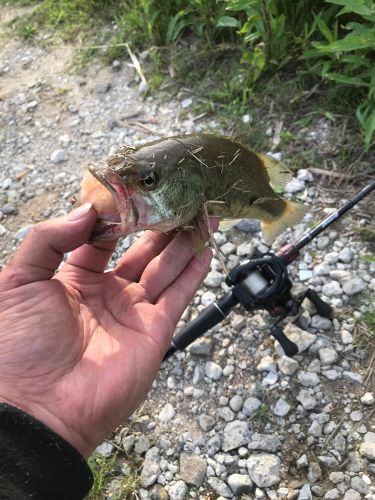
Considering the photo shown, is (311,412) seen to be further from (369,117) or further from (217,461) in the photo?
(369,117)

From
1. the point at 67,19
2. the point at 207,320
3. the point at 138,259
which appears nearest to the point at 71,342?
the point at 138,259

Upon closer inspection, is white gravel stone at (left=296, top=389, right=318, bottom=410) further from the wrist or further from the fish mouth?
the fish mouth

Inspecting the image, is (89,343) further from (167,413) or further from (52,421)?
(167,413)

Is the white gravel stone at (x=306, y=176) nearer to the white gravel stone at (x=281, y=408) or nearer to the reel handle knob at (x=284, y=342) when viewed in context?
the reel handle knob at (x=284, y=342)

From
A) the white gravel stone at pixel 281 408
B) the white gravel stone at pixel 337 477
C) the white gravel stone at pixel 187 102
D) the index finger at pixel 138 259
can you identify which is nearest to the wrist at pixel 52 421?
the index finger at pixel 138 259

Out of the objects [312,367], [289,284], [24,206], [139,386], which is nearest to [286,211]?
[289,284]

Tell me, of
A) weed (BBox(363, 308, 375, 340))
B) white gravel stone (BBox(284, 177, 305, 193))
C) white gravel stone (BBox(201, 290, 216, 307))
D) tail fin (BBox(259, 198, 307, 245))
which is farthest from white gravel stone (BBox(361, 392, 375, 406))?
white gravel stone (BBox(284, 177, 305, 193))

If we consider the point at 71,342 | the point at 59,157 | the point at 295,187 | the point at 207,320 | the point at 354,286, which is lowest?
the point at 354,286
